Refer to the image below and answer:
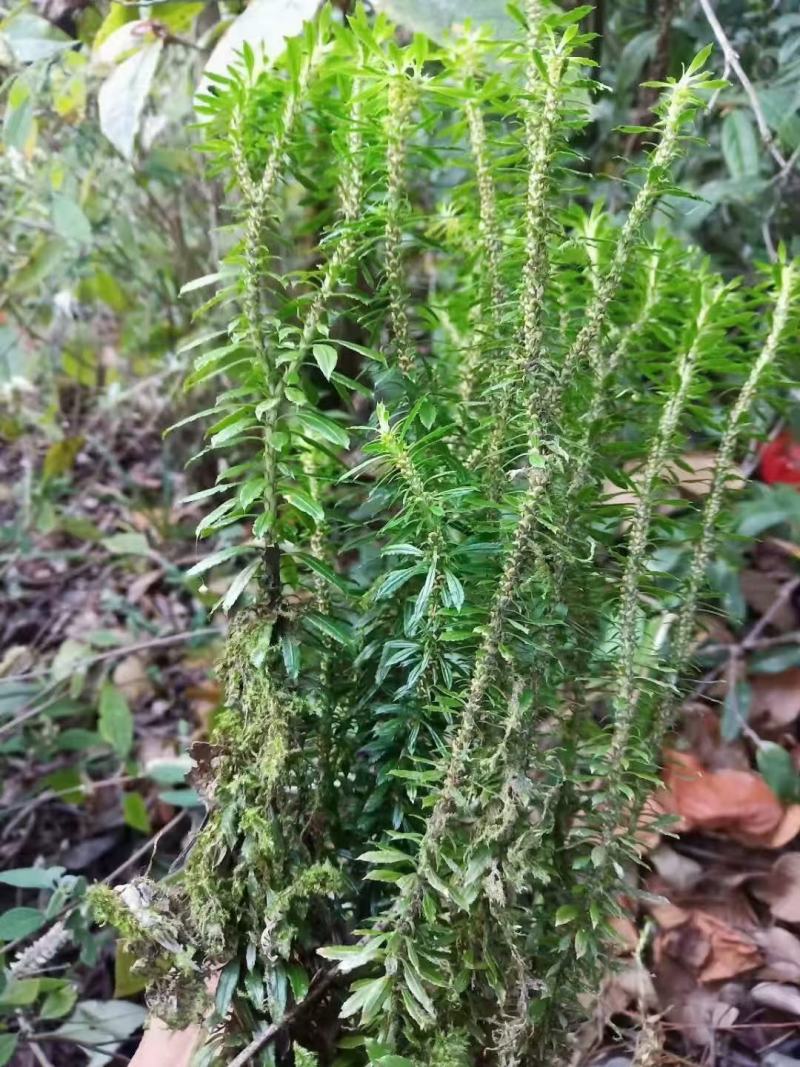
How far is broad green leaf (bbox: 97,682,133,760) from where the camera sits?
1020 mm

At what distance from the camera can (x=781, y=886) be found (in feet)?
2.97

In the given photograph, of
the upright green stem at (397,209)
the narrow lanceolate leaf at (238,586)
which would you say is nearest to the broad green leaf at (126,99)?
the upright green stem at (397,209)

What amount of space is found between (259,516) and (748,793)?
2.43ft

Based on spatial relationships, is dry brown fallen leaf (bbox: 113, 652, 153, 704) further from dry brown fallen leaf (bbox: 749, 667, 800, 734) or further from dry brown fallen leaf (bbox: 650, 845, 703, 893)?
dry brown fallen leaf (bbox: 749, 667, 800, 734)

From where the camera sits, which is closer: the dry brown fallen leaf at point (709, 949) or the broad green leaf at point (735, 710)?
the dry brown fallen leaf at point (709, 949)

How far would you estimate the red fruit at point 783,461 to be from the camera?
3.63 ft

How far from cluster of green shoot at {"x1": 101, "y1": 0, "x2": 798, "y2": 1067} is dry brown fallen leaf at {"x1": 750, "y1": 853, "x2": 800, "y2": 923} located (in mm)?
439

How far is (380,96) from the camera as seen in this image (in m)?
0.51

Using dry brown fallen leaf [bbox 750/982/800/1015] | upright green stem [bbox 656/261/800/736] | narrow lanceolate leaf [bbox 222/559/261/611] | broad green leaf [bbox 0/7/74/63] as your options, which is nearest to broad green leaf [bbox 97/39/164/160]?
broad green leaf [bbox 0/7/74/63]

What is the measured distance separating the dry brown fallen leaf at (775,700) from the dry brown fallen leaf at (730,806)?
14cm

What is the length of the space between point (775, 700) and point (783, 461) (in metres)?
0.32

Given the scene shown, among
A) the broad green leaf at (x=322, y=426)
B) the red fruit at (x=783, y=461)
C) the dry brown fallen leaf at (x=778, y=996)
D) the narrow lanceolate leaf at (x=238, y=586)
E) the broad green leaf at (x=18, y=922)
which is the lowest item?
the dry brown fallen leaf at (x=778, y=996)

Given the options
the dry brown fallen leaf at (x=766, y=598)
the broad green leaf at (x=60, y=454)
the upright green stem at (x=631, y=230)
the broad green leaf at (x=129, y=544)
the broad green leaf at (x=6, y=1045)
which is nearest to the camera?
the upright green stem at (x=631, y=230)

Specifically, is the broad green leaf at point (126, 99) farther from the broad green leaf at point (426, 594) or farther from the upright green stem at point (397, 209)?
the broad green leaf at point (426, 594)
